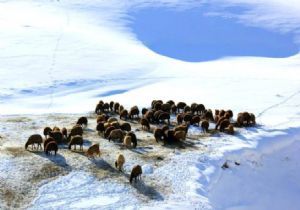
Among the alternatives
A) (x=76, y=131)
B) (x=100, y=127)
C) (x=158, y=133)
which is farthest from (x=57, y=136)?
(x=158, y=133)

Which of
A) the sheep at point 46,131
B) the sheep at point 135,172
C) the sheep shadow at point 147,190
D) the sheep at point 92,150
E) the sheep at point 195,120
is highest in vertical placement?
the sheep at point 195,120

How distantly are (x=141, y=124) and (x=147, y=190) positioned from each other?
7785mm

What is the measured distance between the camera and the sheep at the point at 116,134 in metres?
26.1

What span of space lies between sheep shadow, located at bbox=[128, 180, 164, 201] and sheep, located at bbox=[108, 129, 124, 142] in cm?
463

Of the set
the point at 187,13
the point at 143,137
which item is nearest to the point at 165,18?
the point at 187,13

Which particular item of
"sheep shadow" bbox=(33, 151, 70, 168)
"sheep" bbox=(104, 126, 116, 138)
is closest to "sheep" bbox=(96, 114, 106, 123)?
"sheep" bbox=(104, 126, 116, 138)

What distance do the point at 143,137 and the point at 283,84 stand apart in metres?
16.6

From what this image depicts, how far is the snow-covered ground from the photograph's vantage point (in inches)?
847

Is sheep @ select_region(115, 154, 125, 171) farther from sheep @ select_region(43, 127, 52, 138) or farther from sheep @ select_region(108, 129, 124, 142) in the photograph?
sheep @ select_region(43, 127, 52, 138)

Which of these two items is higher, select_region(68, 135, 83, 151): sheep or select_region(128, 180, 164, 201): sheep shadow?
select_region(68, 135, 83, 151): sheep

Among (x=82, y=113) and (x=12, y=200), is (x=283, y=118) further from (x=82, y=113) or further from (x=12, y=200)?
(x=12, y=200)

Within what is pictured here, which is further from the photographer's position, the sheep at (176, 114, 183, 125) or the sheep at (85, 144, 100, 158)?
the sheep at (176, 114, 183, 125)

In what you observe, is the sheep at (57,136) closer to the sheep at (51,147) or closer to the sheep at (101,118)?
the sheep at (51,147)

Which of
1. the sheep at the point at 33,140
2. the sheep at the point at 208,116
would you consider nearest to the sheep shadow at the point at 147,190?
the sheep at the point at 33,140
